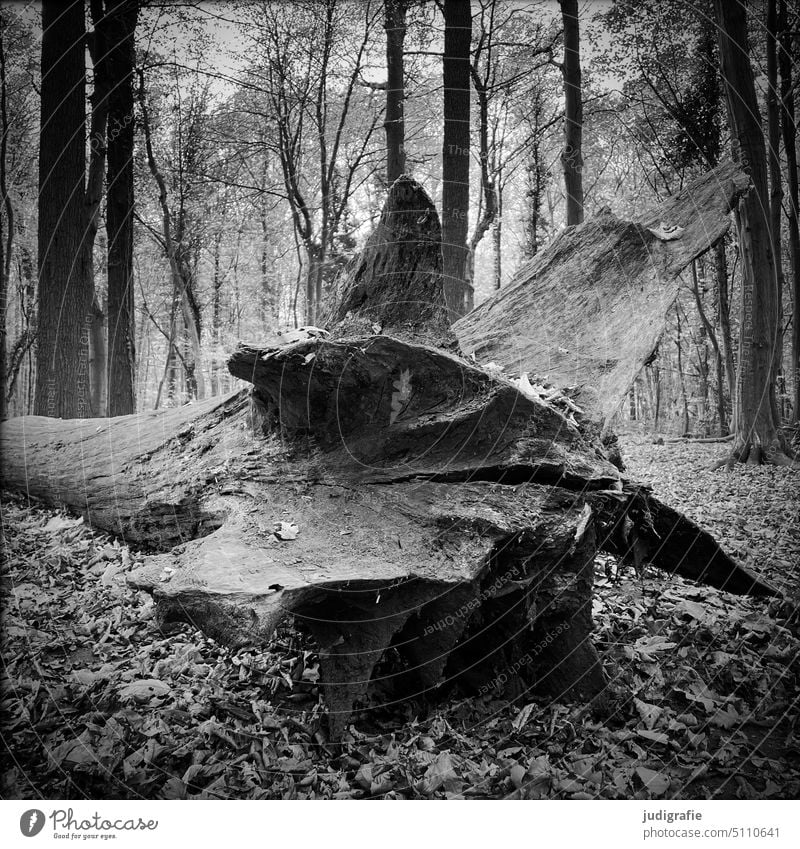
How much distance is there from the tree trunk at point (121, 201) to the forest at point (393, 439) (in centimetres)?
5

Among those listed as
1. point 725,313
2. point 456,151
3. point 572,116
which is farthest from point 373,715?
point 725,313

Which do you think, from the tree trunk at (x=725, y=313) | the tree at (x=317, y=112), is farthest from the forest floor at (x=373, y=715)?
the tree trunk at (x=725, y=313)

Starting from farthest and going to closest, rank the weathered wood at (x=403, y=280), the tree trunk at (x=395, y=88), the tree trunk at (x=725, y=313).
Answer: the tree trunk at (x=725, y=313) → the tree trunk at (x=395, y=88) → the weathered wood at (x=403, y=280)

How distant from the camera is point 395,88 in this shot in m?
3.63

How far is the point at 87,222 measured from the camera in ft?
12.3

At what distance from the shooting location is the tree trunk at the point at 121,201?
313 cm

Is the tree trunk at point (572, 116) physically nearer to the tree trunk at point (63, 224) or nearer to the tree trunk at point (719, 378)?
the tree trunk at point (63, 224)

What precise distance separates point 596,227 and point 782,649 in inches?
135

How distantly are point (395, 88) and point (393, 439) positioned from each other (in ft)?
10.4

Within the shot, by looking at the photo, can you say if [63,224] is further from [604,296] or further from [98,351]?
[98,351]
